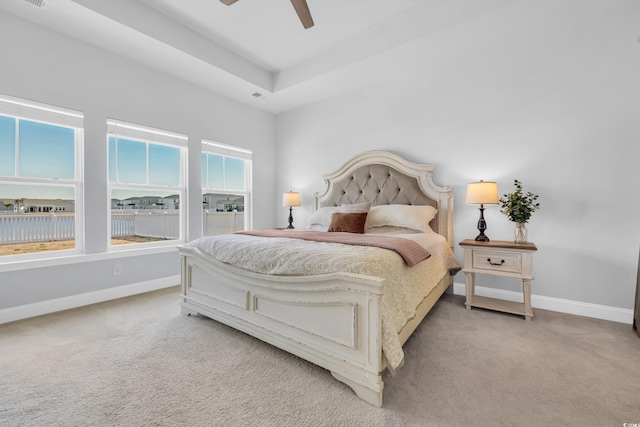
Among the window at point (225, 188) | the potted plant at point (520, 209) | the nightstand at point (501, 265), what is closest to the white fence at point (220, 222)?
the window at point (225, 188)

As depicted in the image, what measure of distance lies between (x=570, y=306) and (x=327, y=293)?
2.61 metres

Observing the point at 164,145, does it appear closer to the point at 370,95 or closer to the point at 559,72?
the point at 370,95

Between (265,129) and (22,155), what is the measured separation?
301 centimetres

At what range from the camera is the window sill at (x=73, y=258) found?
2.46 metres

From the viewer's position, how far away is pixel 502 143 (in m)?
2.93

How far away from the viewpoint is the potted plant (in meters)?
2.62

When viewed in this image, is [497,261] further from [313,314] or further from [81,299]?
[81,299]

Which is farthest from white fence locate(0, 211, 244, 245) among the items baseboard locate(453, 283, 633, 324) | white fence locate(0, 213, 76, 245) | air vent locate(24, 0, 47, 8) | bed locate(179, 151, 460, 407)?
baseboard locate(453, 283, 633, 324)

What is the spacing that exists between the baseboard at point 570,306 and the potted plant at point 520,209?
2.16 ft

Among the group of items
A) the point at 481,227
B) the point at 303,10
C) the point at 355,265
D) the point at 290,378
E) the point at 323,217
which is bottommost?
the point at 290,378

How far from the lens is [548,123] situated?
2.70 meters

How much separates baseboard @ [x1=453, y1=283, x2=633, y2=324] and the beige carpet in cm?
14

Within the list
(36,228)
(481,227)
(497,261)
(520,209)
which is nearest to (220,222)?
(36,228)

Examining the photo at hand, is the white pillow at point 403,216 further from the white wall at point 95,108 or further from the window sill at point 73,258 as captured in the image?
the white wall at point 95,108
